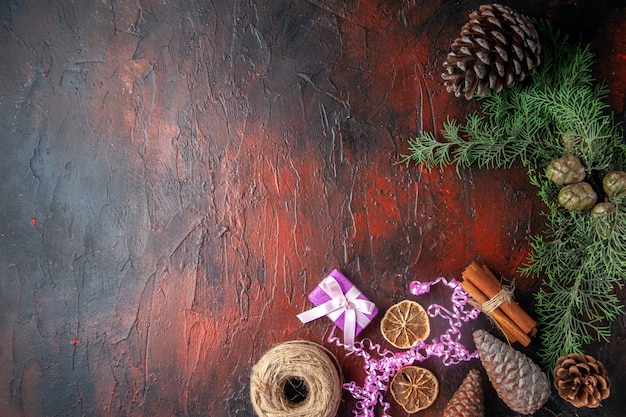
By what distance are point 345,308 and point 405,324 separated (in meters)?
0.16

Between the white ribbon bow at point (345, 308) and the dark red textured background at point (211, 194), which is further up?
the dark red textured background at point (211, 194)

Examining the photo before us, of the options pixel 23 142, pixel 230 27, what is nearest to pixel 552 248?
pixel 230 27

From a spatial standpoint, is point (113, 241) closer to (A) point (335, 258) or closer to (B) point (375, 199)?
(A) point (335, 258)

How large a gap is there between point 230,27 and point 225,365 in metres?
0.89

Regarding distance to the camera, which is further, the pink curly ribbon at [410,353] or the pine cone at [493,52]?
the pink curly ribbon at [410,353]

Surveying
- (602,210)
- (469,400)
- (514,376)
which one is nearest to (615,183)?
(602,210)

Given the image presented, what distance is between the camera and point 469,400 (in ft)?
4.12

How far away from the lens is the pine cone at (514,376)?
1.22 meters

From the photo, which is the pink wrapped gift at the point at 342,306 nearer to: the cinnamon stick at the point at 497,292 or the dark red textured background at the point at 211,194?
the dark red textured background at the point at 211,194

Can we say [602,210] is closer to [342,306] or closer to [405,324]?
[405,324]

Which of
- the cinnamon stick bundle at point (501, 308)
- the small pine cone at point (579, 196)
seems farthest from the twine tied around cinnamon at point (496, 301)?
the small pine cone at point (579, 196)

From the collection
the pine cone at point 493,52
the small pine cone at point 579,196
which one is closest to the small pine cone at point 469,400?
the small pine cone at point 579,196

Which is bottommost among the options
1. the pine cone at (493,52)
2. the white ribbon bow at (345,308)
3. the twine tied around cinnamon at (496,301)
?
the twine tied around cinnamon at (496,301)

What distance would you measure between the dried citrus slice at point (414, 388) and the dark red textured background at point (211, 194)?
4 cm
